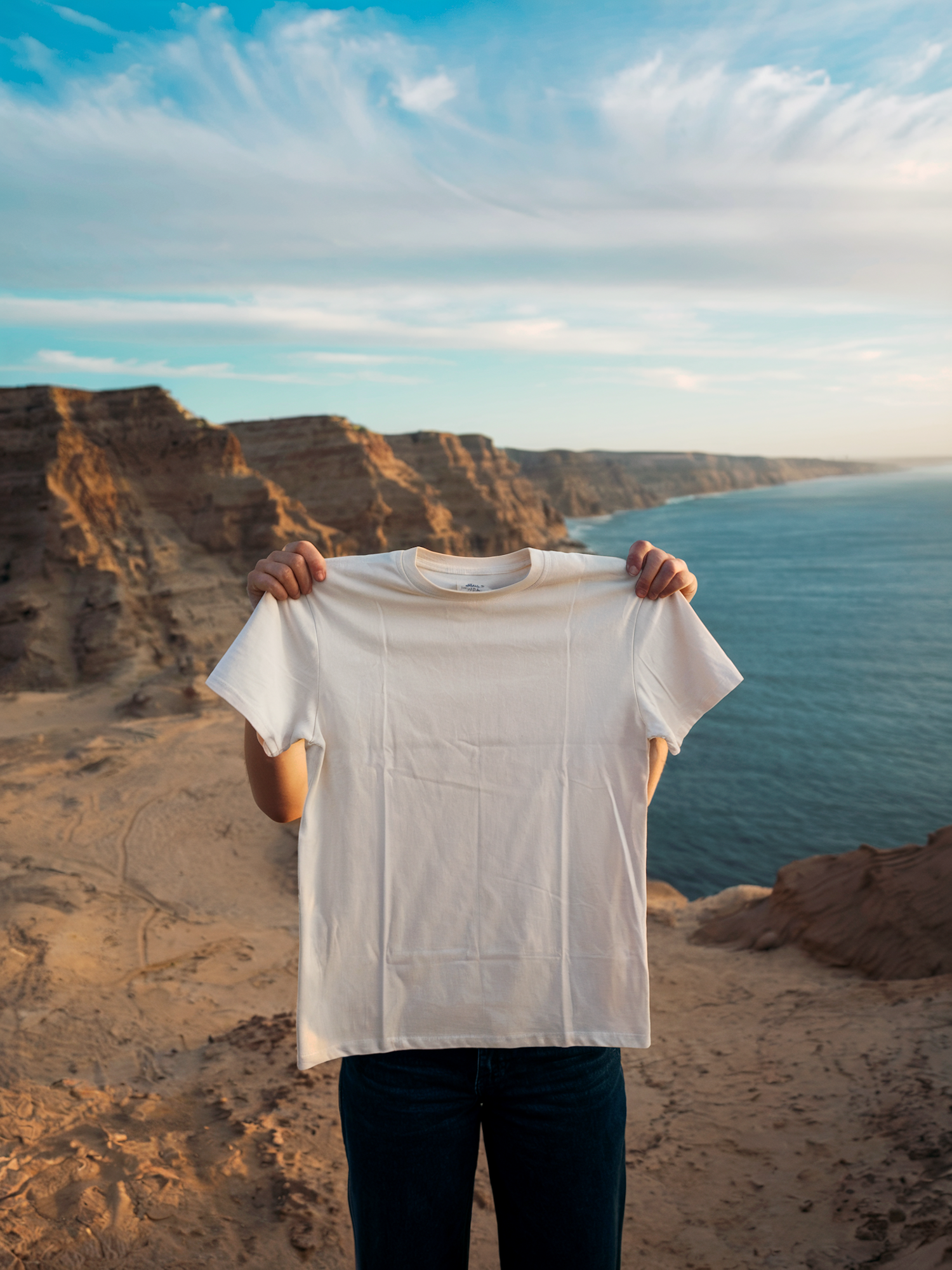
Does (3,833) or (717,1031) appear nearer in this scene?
(717,1031)

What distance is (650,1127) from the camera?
200 inches

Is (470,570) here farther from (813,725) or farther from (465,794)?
(813,725)

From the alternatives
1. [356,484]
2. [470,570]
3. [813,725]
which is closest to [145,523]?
[356,484]

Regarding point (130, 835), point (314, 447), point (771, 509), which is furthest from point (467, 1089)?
point (771, 509)

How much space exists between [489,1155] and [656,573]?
1635 mm

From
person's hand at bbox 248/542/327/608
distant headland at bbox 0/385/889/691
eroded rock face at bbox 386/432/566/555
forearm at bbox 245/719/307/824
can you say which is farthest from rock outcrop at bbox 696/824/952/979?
eroded rock face at bbox 386/432/566/555

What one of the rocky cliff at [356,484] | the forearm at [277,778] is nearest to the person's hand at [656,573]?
the forearm at [277,778]

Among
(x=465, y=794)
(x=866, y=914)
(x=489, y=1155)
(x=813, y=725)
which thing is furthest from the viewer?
(x=813, y=725)

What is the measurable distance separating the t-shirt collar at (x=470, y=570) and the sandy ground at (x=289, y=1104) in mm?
3175

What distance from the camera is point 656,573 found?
237 cm

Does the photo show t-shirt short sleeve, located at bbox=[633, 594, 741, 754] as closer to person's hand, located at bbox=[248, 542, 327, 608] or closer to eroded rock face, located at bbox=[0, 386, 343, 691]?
person's hand, located at bbox=[248, 542, 327, 608]

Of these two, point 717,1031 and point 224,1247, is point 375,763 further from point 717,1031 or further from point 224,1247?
point 717,1031

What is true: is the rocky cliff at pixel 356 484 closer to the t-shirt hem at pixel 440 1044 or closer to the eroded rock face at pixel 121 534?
the eroded rock face at pixel 121 534

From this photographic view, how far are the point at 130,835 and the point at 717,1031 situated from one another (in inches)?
342
